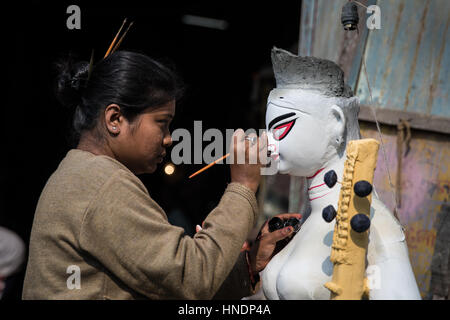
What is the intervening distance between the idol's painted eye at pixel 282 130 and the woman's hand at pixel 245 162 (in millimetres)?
129

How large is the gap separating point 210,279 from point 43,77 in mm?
3481

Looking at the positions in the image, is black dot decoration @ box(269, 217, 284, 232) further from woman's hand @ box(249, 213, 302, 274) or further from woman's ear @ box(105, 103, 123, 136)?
woman's ear @ box(105, 103, 123, 136)

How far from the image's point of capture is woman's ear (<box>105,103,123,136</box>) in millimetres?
1676

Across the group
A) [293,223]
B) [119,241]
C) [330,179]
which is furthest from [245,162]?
[119,241]

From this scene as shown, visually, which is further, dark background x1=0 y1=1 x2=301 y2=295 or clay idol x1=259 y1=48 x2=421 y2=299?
dark background x1=0 y1=1 x2=301 y2=295

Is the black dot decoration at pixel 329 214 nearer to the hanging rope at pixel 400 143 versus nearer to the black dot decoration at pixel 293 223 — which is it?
the black dot decoration at pixel 293 223

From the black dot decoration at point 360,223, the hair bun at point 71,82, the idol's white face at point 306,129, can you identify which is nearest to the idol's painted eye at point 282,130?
the idol's white face at point 306,129

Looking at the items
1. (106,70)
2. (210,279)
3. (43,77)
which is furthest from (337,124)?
(43,77)

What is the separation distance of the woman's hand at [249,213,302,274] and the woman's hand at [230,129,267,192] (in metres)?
0.29

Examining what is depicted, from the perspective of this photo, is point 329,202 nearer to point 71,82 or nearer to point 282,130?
point 282,130

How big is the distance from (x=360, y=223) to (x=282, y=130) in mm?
530

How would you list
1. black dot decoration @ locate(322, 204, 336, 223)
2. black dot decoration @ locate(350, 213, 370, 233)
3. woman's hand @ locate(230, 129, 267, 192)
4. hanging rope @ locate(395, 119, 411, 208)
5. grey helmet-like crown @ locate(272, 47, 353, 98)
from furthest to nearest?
hanging rope @ locate(395, 119, 411, 208), grey helmet-like crown @ locate(272, 47, 353, 98), woman's hand @ locate(230, 129, 267, 192), black dot decoration @ locate(322, 204, 336, 223), black dot decoration @ locate(350, 213, 370, 233)

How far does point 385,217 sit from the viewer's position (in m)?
1.66

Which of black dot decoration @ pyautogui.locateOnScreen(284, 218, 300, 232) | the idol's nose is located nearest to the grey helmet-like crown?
the idol's nose
